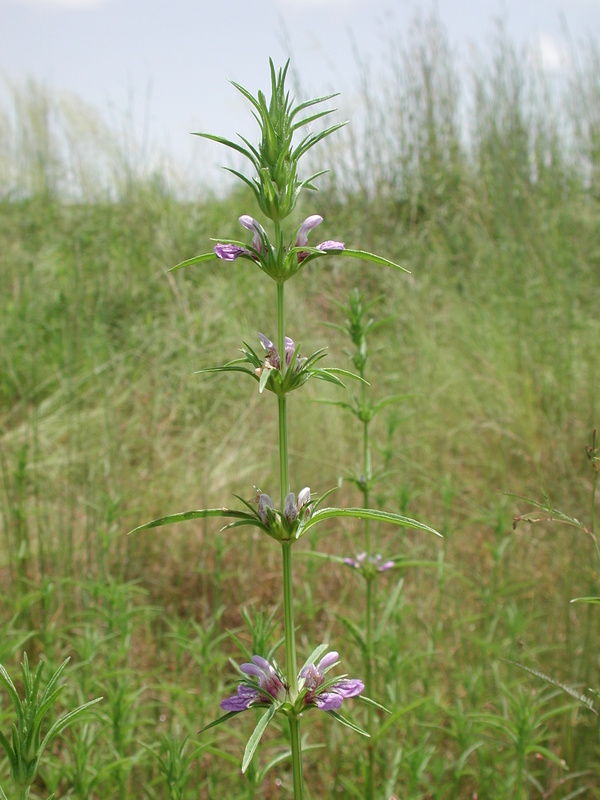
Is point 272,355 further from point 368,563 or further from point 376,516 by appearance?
point 368,563

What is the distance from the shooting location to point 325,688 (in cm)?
88

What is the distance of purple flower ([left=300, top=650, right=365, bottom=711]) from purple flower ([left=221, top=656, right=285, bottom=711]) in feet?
0.12

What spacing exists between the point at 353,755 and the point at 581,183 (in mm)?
5224

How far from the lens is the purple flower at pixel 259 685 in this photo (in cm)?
86

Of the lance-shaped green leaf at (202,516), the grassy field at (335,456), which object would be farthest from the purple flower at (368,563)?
the lance-shaped green leaf at (202,516)

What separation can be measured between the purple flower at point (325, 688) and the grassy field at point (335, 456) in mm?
251

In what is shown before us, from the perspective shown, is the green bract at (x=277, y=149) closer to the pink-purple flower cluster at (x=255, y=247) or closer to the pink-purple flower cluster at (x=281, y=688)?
the pink-purple flower cluster at (x=255, y=247)

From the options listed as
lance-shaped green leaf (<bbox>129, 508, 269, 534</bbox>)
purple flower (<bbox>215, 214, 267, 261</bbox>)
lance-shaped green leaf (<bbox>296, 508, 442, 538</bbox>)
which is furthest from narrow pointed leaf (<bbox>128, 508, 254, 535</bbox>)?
purple flower (<bbox>215, 214, 267, 261</bbox>)

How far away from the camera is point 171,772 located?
1.15 meters

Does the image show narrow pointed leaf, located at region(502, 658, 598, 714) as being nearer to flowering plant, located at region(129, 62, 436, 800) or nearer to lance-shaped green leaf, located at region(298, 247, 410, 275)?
flowering plant, located at region(129, 62, 436, 800)

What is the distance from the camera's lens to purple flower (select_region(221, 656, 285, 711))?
856 mm

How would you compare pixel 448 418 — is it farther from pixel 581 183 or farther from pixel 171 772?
pixel 581 183

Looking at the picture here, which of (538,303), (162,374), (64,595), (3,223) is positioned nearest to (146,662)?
(64,595)

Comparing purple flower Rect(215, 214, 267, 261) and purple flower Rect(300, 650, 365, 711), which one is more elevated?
purple flower Rect(215, 214, 267, 261)
